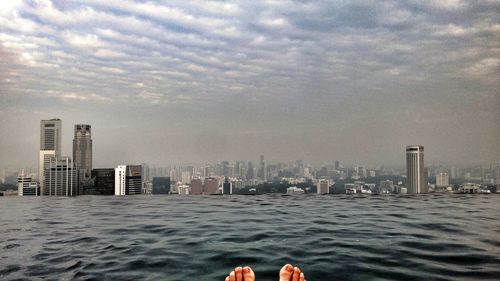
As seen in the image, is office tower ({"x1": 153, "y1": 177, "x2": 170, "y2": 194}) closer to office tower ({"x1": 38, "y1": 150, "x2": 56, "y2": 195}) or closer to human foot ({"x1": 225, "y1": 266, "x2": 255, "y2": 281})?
office tower ({"x1": 38, "y1": 150, "x2": 56, "y2": 195})

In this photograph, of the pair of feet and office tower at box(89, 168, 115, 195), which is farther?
office tower at box(89, 168, 115, 195)

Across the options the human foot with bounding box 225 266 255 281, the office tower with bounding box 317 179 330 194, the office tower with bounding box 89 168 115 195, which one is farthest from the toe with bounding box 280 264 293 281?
the office tower with bounding box 89 168 115 195

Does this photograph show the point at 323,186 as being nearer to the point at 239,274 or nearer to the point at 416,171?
the point at 416,171

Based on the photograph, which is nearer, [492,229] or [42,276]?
[42,276]

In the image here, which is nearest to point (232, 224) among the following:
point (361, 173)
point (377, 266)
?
point (377, 266)

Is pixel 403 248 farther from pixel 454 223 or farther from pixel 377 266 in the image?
pixel 454 223

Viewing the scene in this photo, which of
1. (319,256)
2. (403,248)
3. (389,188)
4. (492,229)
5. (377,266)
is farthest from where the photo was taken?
(389,188)
